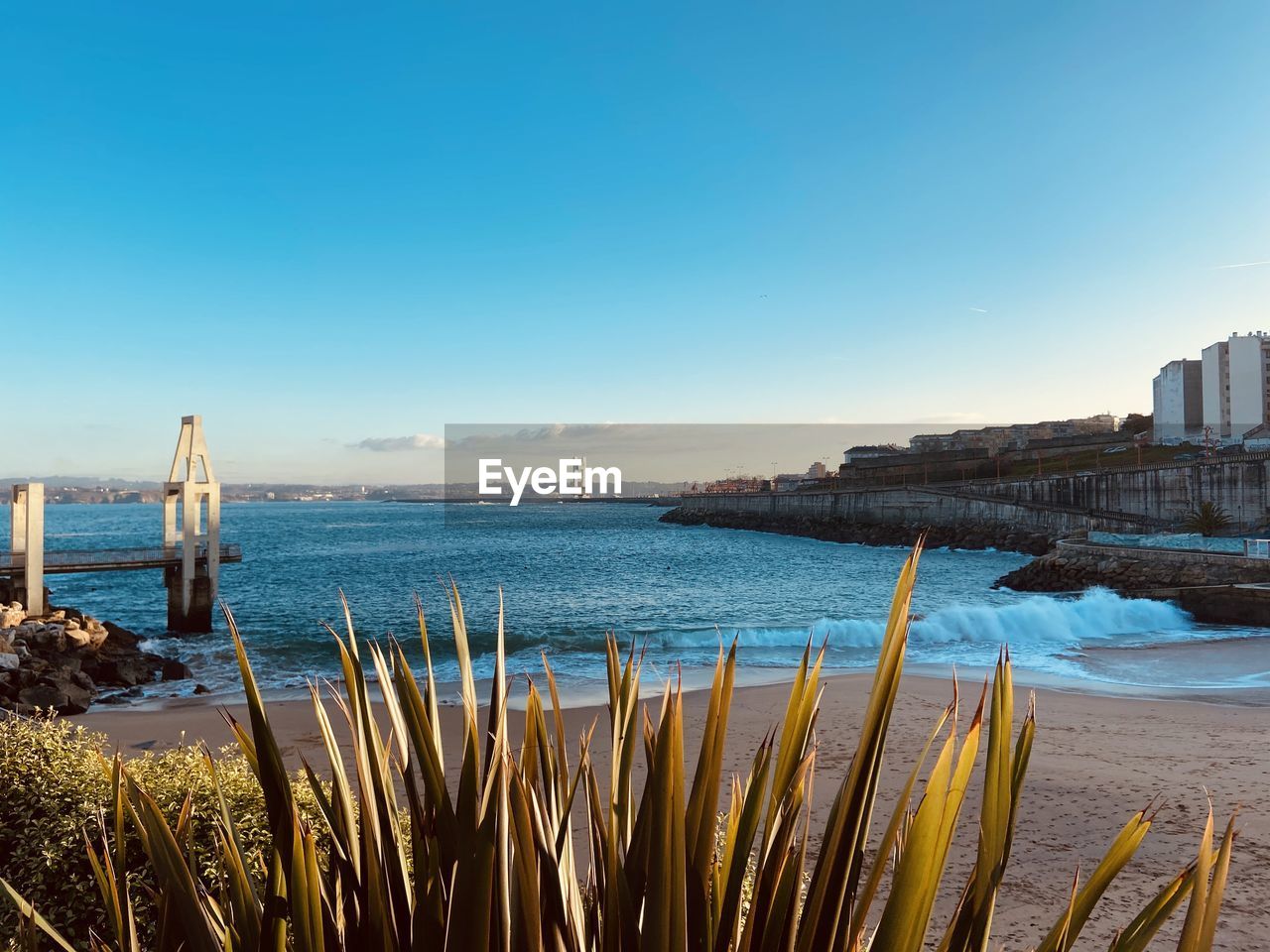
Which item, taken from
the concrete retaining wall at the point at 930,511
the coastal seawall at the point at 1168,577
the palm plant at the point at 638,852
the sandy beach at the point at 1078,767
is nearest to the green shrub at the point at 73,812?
the sandy beach at the point at 1078,767

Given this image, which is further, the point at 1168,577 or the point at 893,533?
the point at 893,533

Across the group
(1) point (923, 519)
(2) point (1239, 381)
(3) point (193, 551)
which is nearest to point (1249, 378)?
(2) point (1239, 381)

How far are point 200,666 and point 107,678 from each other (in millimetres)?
2455

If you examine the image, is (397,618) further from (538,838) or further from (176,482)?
(538,838)

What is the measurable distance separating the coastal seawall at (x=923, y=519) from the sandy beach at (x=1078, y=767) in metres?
32.4

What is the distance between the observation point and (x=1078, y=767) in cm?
786

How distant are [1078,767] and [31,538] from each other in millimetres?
19813

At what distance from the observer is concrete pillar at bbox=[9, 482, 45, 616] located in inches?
668

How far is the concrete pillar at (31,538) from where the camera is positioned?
16969 millimetres

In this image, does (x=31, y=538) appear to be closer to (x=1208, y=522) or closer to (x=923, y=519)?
(x=1208, y=522)

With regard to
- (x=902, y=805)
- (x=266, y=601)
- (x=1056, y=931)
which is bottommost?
(x=266, y=601)

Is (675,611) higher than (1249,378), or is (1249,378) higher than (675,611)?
(1249,378)

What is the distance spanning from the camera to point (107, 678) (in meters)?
14.3

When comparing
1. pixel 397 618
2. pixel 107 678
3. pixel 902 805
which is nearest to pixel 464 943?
pixel 902 805
